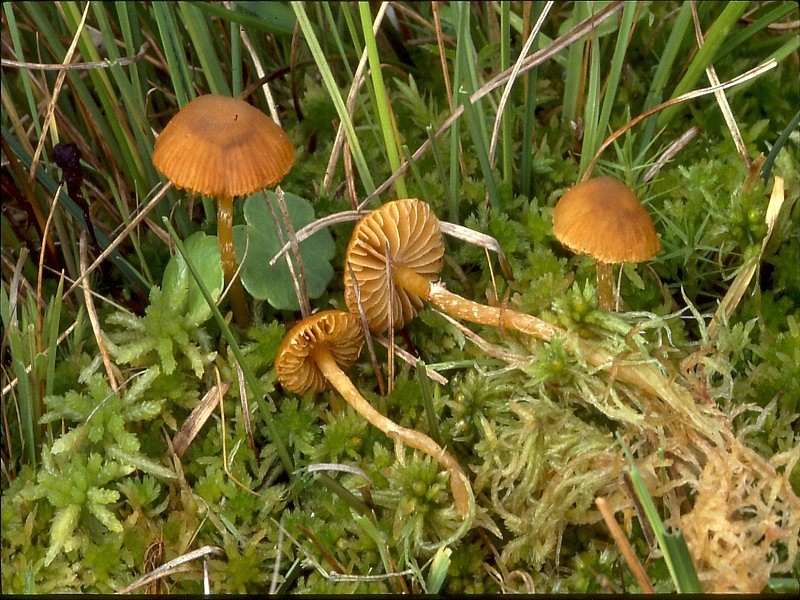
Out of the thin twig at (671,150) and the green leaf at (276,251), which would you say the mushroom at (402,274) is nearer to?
the green leaf at (276,251)

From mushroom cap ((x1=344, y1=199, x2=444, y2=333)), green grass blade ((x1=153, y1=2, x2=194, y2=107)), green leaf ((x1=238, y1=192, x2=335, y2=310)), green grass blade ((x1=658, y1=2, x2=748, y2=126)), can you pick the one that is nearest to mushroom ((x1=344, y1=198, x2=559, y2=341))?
mushroom cap ((x1=344, y1=199, x2=444, y2=333))

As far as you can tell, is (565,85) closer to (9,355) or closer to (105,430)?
A: (105,430)

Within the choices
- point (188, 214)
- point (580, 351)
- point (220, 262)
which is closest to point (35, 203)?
point (188, 214)

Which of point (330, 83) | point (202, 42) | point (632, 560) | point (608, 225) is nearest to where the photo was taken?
point (632, 560)

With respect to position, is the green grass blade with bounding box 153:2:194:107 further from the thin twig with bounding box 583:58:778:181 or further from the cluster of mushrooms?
the thin twig with bounding box 583:58:778:181

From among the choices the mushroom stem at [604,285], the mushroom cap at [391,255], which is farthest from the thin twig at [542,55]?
the mushroom stem at [604,285]

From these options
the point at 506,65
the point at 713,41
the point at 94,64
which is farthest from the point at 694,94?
the point at 94,64

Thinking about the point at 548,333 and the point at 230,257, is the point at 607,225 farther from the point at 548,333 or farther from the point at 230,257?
the point at 230,257
